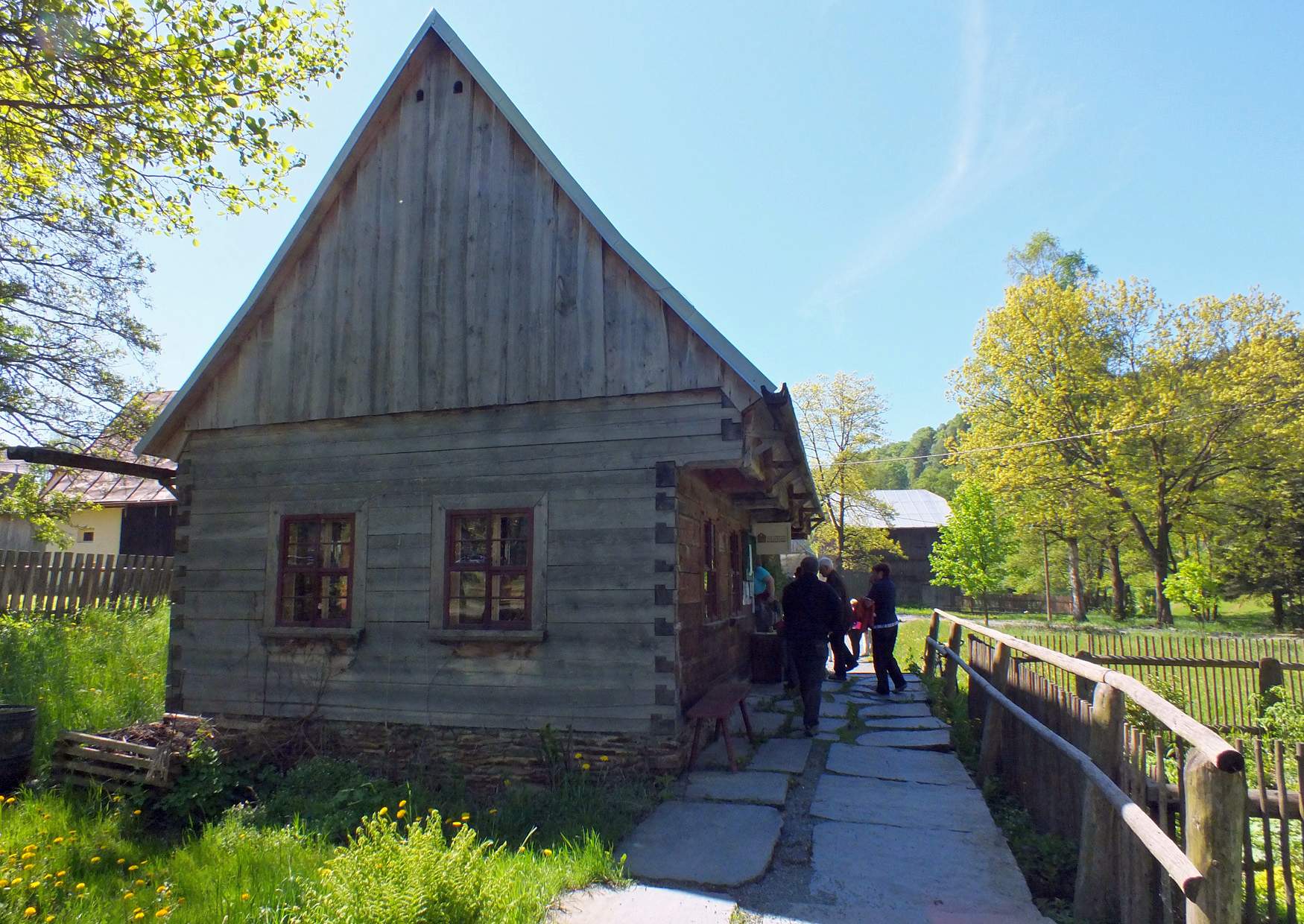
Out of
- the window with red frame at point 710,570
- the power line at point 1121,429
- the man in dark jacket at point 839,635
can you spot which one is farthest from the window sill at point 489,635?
the power line at point 1121,429

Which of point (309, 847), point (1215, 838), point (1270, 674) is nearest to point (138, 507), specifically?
point (309, 847)

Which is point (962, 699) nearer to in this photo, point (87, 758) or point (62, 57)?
point (87, 758)

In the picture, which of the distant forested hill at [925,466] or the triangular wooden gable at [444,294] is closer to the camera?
the triangular wooden gable at [444,294]

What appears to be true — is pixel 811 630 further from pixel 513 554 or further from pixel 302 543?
pixel 302 543

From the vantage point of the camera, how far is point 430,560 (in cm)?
816

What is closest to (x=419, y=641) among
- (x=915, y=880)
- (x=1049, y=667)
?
(x=915, y=880)

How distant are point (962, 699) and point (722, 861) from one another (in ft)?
20.3

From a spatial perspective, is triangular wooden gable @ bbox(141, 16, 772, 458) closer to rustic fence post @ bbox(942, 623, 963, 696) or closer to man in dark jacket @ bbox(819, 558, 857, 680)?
man in dark jacket @ bbox(819, 558, 857, 680)

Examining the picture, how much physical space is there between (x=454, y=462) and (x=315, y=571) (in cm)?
201

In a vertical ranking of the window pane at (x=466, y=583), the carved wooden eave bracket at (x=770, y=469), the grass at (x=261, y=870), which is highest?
the carved wooden eave bracket at (x=770, y=469)

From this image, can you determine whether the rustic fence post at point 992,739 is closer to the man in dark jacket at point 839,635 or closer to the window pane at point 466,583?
the man in dark jacket at point 839,635

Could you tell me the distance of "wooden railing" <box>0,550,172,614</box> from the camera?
13000mm

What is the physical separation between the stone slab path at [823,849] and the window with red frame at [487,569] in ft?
7.86

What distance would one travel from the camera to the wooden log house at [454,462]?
298 inches
